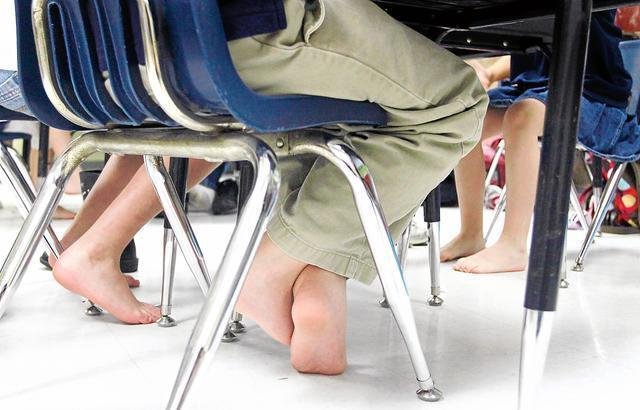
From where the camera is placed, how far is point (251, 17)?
65 centimetres

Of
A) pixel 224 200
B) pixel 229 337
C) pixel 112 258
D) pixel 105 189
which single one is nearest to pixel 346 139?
pixel 229 337

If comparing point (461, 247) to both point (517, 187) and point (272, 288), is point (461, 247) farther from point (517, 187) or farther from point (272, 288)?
point (272, 288)

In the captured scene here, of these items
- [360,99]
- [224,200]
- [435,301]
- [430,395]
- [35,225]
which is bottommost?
[224,200]

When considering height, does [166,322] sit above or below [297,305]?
below

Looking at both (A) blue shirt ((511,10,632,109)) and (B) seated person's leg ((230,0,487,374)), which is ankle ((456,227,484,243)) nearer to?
(A) blue shirt ((511,10,632,109))

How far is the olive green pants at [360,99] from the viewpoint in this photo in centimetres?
69

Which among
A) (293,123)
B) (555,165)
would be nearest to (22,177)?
(293,123)

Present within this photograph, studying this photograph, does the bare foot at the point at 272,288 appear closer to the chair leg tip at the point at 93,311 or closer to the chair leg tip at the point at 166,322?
the chair leg tip at the point at 166,322

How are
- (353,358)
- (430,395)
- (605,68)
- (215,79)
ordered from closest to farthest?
(215,79) → (430,395) → (353,358) → (605,68)

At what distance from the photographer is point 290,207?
927 mm

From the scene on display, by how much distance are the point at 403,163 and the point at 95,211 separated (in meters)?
0.82

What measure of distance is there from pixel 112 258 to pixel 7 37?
1.22ft

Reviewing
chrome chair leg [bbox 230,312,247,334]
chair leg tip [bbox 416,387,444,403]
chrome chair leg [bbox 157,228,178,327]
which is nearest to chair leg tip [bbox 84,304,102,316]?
chrome chair leg [bbox 157,228,178,327]

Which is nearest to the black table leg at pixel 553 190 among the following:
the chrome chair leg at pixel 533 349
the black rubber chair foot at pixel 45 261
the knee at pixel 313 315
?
the chrome chair leg at pixel 533 349
